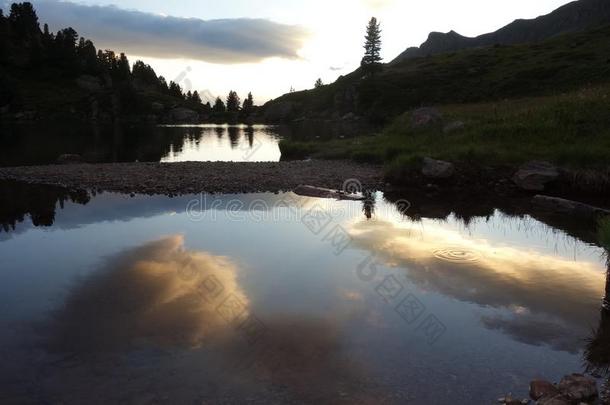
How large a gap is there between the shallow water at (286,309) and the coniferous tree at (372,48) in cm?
13586

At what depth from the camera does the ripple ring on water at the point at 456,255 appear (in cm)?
1527

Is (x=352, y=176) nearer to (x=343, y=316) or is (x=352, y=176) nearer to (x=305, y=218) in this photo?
(x=305, y=218)

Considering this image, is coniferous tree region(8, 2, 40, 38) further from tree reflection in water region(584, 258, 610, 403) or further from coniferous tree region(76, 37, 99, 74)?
tree reflection in water region(584, 258, 610, 403)

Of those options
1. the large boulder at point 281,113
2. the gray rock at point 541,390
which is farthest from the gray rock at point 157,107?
the gray rock at point 541,390

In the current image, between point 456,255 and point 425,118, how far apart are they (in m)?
28.1

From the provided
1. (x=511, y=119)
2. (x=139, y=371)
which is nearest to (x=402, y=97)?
(x=511, y=119)

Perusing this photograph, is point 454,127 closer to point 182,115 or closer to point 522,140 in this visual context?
point 522,140

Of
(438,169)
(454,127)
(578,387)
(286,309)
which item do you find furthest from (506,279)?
(454,127)

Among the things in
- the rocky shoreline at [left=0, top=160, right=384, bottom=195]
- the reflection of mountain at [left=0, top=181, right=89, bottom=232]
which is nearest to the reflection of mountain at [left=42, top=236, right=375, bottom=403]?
the reflection of mountain at [left=0, top=181, right=89, bottom=232]

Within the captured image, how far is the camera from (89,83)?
169500 mm

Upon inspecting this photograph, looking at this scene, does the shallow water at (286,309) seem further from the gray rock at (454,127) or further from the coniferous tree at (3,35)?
the coniferous tree at (3,35)

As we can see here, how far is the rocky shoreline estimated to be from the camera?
86.8ft

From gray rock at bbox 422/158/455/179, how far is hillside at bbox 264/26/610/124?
4545cm

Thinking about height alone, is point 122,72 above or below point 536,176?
above
